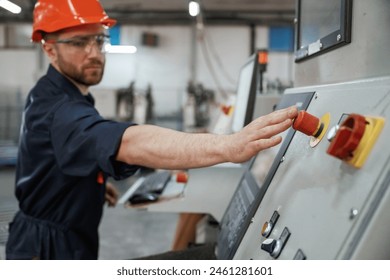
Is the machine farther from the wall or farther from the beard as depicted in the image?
the wall

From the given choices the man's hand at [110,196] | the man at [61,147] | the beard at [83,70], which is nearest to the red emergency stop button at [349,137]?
the man at [61,147]

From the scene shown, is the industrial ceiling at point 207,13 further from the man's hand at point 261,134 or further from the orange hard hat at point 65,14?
the man's hand at point 261,134

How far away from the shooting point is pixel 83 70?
3.80 feet

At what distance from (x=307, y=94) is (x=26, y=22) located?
6509mm

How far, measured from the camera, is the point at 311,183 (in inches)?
22.2

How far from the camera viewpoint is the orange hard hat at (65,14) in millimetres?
1126

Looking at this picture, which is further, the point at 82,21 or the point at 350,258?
the point at 82,21

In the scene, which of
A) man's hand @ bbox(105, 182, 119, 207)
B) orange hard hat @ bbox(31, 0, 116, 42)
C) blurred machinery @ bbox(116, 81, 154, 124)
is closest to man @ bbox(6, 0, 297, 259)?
orange hard hat @ bbox(31, 0, 116, 42)

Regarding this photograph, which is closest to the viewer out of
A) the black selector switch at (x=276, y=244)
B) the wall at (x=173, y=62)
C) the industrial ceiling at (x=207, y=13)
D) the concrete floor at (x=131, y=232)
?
the black selector switch at (x=276, y=244)

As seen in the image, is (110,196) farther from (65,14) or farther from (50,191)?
(65,14)

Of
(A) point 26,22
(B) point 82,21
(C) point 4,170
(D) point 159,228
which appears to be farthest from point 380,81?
(A) point 26,22

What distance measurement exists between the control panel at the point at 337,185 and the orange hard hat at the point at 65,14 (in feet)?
2.44

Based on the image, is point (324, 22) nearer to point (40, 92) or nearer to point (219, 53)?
point (40, 92)

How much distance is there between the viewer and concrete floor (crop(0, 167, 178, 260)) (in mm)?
2773
